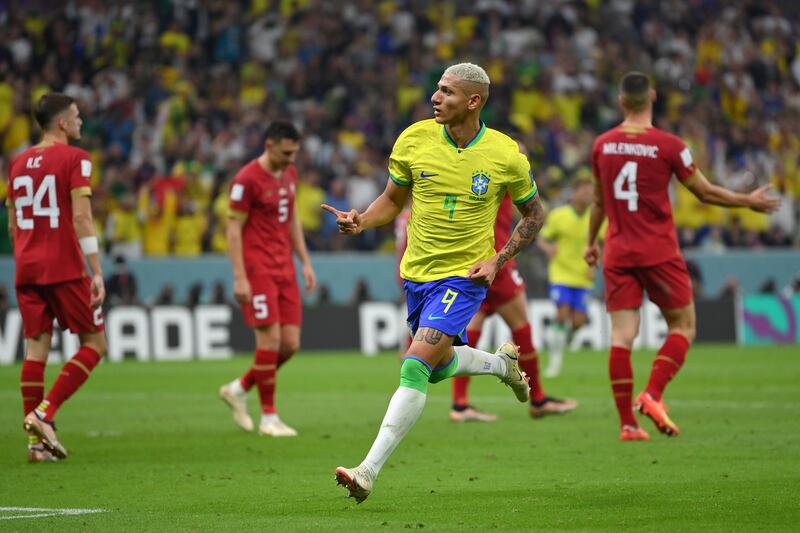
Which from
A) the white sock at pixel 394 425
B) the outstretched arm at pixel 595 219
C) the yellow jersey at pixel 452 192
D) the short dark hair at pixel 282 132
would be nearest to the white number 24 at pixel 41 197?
the short dark hair at pixel 282 132

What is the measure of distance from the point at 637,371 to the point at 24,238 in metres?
10.9

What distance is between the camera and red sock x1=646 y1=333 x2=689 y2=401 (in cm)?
1064

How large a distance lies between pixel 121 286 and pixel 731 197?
15.4m

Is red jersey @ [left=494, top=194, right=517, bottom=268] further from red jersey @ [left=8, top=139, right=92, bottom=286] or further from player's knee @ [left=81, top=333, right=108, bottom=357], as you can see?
red jersey @ [left=8, top=139, right=92, bottom=286]

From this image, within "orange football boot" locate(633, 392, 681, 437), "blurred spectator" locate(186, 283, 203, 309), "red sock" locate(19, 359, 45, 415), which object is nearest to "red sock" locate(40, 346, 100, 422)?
"red sock" locate(19, 359, 45, 415)

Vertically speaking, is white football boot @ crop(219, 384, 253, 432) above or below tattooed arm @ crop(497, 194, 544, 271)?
below

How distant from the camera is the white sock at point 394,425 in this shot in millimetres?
7551

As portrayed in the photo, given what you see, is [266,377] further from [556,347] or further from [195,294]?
[195,294]

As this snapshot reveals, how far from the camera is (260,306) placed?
40.6 feet

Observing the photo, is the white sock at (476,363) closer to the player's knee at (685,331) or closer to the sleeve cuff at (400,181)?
the sleeve cuff at (400,181)

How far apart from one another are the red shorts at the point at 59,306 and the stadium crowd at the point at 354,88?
14050mm

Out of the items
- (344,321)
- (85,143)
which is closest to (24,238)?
(344,321)

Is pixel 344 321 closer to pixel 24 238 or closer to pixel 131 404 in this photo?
pixel 131 404

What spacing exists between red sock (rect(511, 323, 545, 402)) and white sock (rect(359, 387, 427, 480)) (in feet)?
17.3
